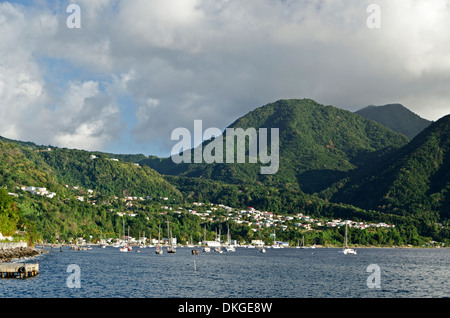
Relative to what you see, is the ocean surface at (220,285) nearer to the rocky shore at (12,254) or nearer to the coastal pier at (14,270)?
the coastal pier at (14,270)

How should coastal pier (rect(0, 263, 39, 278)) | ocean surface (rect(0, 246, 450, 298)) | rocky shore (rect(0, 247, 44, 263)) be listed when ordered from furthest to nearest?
rocky shore (rect(0, 247, 44, 263)), coastal pier (rect(0, 263, 39, 278)), ocean surface (rect(0, 246, 450, 298))

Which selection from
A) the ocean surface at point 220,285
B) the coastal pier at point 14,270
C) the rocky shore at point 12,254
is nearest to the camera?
the ocean surface at point 220,285

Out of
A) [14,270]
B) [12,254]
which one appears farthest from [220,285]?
[12,254]

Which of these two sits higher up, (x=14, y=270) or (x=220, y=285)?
(x=14, y=270)

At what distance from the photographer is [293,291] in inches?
2667

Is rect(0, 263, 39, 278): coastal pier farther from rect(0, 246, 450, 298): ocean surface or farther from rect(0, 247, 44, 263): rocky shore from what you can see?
rect(0, 247, 44, 263): rocky shore

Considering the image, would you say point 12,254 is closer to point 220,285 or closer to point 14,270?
point 14,270

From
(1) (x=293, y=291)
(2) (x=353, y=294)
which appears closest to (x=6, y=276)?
(1) (x=293, y=291)

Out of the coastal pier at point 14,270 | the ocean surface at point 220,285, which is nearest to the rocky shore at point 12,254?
the ocean surface at point 220,285


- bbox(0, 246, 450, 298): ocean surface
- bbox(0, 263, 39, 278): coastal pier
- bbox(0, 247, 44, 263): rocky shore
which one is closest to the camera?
→ bbox(0, 246, 450, 298): ocean surface

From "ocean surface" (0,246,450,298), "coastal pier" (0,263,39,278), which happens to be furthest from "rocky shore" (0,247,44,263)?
"coastal pier" (0,263,39,278)
